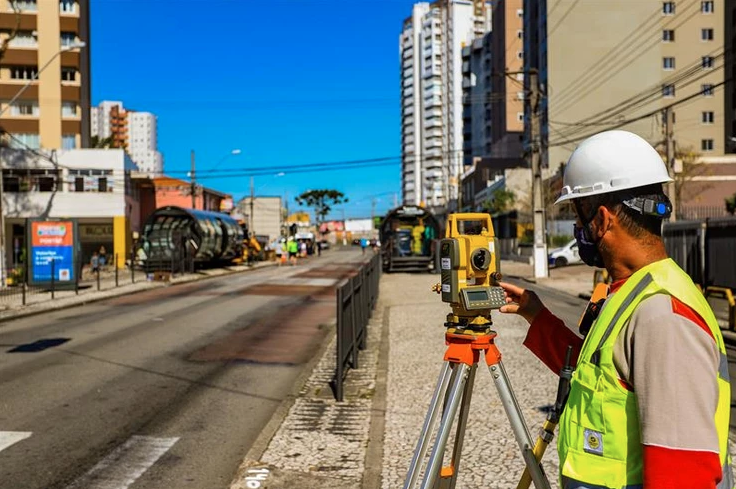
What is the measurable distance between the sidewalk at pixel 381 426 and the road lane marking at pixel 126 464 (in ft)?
2.65

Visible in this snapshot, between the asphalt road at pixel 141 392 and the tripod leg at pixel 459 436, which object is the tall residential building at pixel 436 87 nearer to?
the asphalt road at pixel 141 392

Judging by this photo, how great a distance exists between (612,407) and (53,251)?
24956 mm

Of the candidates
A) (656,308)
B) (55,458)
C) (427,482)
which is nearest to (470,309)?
(427,482)

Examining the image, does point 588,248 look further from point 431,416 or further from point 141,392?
point 141,392

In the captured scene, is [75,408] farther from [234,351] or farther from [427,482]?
[427,482]

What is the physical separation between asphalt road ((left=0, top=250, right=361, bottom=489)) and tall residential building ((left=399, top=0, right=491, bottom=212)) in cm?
12798

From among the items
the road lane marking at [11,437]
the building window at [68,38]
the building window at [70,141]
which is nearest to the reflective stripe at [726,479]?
the road lane marking at [11,437]

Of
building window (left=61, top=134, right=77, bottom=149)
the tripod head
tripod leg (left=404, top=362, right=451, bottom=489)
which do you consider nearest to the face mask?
the tripod head

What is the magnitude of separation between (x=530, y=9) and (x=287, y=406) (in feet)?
240

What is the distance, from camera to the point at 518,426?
287 centimetres

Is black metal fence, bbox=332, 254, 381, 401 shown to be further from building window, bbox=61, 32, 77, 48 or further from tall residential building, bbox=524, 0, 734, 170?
tall residential building, bbox=524, 0, 734, 170

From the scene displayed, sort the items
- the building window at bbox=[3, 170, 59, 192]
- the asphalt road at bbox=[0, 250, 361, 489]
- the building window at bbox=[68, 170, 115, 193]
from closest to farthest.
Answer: the asphalt road at bbox=[0, 250, 361, 489] < the building window at bbox=[3, 170, 59, 192] < the building window at bbox=[68, 170, 115, 193]

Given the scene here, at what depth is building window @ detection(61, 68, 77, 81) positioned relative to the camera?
57.1 metres

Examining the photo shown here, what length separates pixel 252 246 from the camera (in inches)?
2184
